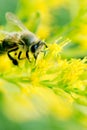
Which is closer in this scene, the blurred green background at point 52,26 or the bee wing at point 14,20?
the bee wing at point 14,20

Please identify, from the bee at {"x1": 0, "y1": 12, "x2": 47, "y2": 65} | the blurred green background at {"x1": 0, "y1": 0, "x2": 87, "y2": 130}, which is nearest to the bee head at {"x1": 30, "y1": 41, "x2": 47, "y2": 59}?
the bee at {"x1": 0, "y1": 12, "x2": 47, "y2": 65}

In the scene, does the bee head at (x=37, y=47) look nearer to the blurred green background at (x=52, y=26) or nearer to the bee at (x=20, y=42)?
→ the bee at (x=20, y=42)

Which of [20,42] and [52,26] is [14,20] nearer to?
[20,42]

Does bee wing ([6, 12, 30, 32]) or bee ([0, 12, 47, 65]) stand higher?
bee wing ([6, 12, 30, 32])

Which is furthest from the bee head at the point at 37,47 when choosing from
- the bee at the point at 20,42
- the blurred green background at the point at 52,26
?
the blurred green background at the point at 52,26

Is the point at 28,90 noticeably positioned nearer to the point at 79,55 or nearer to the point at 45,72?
the point at 45,72

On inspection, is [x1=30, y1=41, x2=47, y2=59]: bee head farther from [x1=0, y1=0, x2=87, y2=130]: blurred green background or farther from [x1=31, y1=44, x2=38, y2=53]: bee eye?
[x1=0, y1=0, x2=87, y2=130]: blurred green background

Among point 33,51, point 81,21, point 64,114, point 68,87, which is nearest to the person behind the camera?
point 68,87

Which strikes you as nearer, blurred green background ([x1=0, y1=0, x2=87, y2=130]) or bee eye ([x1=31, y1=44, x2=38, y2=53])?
bee eye ([x1=31, y1=44, x2=38, y2=53])

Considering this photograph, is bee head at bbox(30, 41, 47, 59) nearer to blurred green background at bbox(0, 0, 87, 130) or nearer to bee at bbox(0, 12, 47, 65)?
bee at bbox(0, 12, 47, 65)

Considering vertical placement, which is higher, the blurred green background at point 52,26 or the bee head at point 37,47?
the blurred green background at point 52,26

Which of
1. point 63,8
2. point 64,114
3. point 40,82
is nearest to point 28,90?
point 40,82
